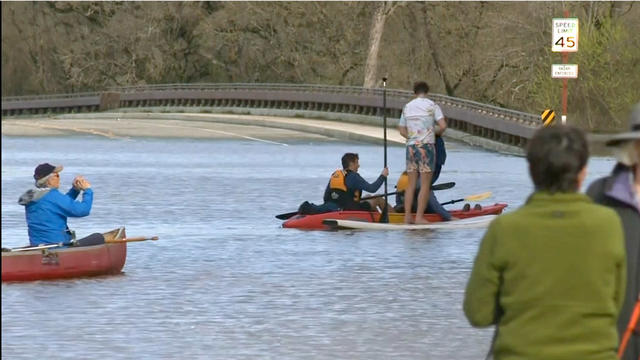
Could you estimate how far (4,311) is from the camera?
1259 centimetres

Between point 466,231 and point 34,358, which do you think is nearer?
point 34,358

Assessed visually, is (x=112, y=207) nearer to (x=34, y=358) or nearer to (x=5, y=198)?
(x=5, y=198)

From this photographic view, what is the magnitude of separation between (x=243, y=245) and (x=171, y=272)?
2.83m

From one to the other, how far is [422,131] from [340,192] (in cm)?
115

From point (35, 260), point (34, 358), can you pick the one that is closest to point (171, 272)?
point (35, 260)

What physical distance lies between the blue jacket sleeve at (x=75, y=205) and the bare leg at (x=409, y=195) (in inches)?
236

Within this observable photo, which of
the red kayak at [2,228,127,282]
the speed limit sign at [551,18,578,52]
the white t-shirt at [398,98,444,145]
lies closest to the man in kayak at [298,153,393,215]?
the white t-shirt at [398,98,444,145]

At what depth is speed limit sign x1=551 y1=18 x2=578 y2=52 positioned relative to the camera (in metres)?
35.7

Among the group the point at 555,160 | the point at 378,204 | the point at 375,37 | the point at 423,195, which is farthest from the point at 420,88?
the point at 375,37

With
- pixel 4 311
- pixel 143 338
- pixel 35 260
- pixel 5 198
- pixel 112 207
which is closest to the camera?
pixel 143 338

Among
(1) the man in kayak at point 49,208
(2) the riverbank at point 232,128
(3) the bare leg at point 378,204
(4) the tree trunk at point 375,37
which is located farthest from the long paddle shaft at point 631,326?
(4) the tree trunk at point 375,37

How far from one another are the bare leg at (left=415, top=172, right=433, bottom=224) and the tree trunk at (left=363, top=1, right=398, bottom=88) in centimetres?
4442

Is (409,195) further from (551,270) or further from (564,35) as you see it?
(564,35)

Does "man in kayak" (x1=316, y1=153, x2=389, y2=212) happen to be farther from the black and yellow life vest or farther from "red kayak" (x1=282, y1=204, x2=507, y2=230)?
"red kayak" (x1=282, y1=204, x2=507, y2=230)
